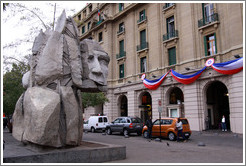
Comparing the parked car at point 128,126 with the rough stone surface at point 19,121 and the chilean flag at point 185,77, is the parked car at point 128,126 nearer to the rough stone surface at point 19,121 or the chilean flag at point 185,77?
the chilean flag at point 185,77

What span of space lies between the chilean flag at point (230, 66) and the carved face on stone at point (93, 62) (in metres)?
12.8

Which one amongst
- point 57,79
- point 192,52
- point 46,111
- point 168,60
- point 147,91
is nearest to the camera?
point 46,111

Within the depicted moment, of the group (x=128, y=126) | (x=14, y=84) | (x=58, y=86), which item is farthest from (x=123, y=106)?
(x=58, y=86)

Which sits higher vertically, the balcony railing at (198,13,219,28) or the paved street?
the balcony railing at (198,13,219,28)

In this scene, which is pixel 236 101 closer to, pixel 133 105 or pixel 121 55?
pixel 133 105

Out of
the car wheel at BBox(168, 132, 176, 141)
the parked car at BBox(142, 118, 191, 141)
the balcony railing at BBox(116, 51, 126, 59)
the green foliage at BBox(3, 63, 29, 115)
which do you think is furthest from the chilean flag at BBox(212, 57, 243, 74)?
the green foliage at BBox(3, 63, 29, 115)

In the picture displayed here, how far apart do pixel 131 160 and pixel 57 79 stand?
359cm

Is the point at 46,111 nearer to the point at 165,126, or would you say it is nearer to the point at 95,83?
the point at 95,83

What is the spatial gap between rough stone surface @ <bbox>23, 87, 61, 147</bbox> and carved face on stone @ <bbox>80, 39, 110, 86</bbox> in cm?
179

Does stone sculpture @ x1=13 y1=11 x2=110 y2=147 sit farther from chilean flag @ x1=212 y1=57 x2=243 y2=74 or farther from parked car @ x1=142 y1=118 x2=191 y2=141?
chilean flag @ x1=212 y1=57 x2=243 y2=74

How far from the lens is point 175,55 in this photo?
78.7 ft

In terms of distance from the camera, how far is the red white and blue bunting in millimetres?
17709

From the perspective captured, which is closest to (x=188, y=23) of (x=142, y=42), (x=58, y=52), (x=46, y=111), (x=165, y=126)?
(x=142, y=42)

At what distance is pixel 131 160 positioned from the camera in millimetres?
7512
